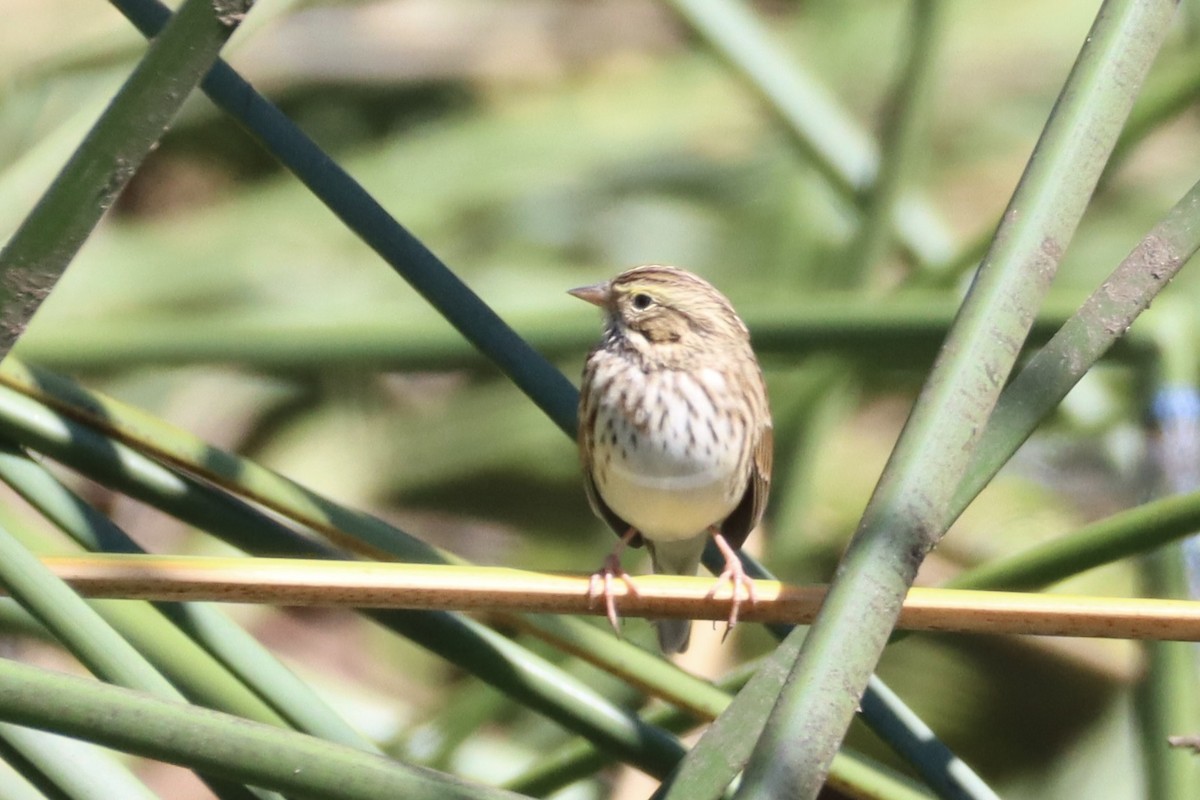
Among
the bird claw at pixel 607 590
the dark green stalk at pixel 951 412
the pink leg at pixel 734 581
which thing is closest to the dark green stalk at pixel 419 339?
the pink leg at pixel 734 581

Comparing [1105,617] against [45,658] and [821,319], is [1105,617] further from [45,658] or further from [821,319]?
[45,658]

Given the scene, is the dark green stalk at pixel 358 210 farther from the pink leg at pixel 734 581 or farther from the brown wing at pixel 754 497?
the brown wing at pixel 754 497

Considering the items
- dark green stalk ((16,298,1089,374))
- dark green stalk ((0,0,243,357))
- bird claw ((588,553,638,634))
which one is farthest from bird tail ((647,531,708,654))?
dark green stalk ((0,0,243,357))

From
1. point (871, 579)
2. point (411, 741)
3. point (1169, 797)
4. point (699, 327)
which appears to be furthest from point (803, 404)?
point (871, 579)

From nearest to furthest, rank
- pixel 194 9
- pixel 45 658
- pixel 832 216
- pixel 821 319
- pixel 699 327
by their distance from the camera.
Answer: pixel 194 9
pixel 821 319
pixel 699 327
pixel 45 658
pixel 832 216

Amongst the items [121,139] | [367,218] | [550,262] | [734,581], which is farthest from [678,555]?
[550,262]

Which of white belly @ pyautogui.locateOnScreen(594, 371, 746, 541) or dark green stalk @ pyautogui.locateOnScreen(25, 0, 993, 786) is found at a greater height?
white belly @ pyautogui.locateOnScreen(594, 371, 746, 541)

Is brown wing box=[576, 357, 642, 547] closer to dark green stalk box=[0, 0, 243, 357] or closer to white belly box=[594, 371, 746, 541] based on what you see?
white belly box=[594, 371, 746, 541]
